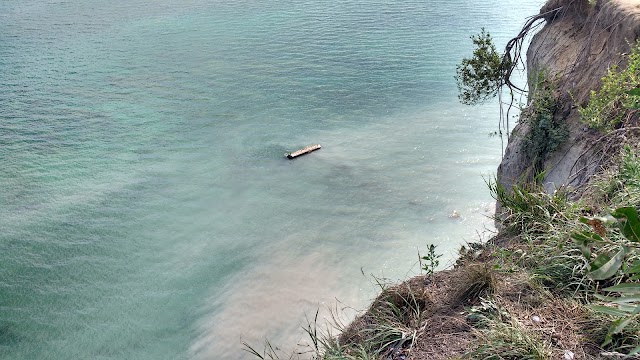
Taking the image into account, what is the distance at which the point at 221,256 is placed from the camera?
15.9 m

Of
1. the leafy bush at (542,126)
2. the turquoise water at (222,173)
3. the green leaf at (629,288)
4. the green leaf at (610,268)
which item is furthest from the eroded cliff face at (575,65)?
the turquoise water at (222,173)

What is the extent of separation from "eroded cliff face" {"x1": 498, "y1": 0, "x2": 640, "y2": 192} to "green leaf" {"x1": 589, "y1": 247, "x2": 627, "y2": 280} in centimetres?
347

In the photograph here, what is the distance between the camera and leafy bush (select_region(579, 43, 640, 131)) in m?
Result: 8.30

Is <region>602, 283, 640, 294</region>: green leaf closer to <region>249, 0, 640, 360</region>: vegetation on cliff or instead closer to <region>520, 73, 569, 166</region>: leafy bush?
<region>249, 0, 640, 360</region>: vegetation on cliff

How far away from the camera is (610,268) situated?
5699 mm

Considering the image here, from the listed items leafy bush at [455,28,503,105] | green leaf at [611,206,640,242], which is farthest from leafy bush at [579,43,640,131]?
leafy bush at [455,28,503,105]

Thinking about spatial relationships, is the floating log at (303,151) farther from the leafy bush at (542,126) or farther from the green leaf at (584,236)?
the green leaf at (584,236)

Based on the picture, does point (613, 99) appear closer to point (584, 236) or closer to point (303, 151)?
point (584, 236)

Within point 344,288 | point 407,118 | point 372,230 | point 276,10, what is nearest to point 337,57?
point 407,118

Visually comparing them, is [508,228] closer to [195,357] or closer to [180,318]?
[195,357]

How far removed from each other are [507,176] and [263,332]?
739 centimetres

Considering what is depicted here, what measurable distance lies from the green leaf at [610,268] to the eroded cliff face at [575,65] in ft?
11.4

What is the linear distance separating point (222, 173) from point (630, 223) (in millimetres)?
16738

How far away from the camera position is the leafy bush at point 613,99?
830 centimetres
